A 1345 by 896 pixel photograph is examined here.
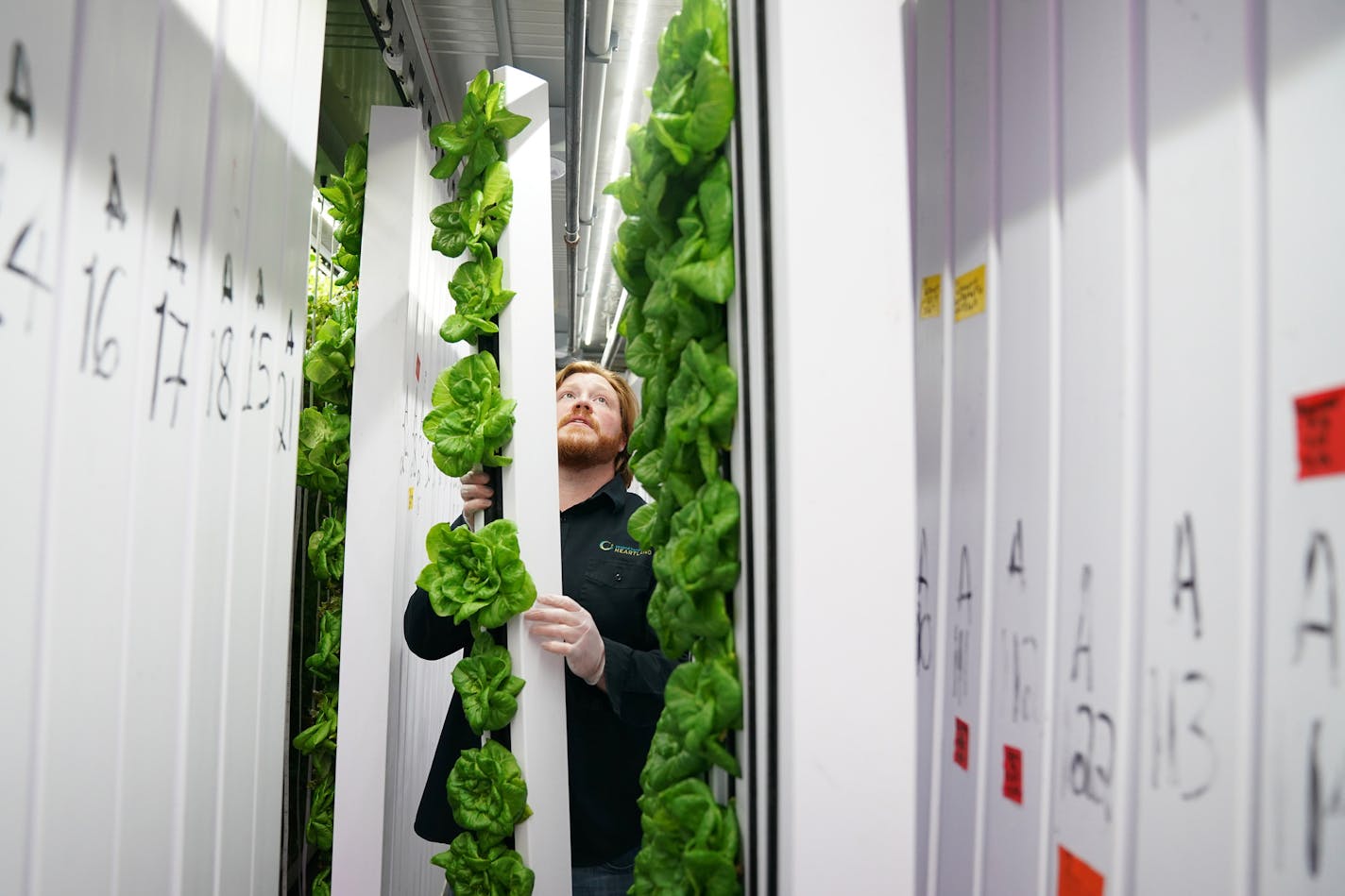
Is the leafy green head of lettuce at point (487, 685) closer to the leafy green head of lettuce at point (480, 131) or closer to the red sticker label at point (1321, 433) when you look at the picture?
the leafy green head of lettuce at point (480, 131)

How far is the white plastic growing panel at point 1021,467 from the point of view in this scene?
0.85 metres

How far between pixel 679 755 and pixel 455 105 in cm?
296

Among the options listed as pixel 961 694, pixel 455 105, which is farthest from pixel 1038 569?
pixel 455 105

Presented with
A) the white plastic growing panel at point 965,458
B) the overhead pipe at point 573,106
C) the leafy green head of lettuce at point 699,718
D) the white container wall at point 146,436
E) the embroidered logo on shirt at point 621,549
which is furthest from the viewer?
the overhead pipe at point 573,106

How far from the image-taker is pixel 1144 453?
2.36ft

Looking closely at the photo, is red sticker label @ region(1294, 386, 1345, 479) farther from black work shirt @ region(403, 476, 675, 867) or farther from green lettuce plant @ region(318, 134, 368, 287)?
green lettuce plant @ region(318, 134, 368, 287)

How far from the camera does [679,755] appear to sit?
91 cm

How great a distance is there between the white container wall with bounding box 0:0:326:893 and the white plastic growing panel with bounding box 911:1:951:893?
94 centimetres

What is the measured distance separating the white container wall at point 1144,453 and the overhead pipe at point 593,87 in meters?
1.61

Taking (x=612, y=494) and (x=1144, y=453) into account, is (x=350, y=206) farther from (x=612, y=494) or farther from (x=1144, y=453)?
(x=1144, y=453)

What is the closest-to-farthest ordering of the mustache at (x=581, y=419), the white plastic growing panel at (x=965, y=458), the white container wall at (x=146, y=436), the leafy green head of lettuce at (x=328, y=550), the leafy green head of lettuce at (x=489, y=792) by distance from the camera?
1. the white container wall at (x=146, y=436)
2. the white plastic growing panel at (x=965, y=458)
3. the leafy green head of lettuce at (x=489, y=792)
4. the mustache at (x=581, y=419)
5. the leafy green head of lettuce at (x=328, y=550)

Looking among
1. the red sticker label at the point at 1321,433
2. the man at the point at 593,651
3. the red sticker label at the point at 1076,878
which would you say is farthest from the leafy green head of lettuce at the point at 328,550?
the red sticker label at the point at 1321,433

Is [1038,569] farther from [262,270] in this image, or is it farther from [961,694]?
[262,270]

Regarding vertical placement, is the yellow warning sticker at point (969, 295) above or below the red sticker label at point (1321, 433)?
above
